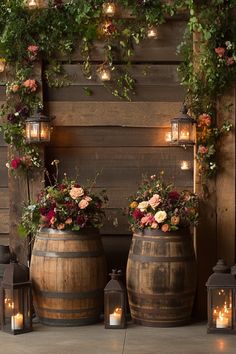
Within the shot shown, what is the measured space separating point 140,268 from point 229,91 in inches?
66.2

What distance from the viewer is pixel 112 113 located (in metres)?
5.98

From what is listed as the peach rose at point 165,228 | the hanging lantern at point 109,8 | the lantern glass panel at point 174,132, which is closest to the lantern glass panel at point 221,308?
the peach rose at point 165,228

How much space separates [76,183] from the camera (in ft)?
19.5

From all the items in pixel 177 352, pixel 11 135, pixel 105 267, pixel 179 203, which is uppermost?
pixel 11 135

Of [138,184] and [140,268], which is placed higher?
[138,184]

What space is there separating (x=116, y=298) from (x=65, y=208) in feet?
2.66

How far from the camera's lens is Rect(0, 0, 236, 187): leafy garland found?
5781 millimetres

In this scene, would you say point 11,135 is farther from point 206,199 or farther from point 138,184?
point 206,199

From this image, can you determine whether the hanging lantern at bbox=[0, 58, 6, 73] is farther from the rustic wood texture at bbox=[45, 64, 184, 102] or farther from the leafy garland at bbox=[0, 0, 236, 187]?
the rustic wood texture at bbox=[45, 64, 184, 102]

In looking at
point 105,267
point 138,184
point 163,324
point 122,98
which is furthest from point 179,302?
point 122,98

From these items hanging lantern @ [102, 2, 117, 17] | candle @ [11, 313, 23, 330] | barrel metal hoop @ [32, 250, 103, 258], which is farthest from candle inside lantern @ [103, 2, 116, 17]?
candle @ [11, 313, 23, 330]

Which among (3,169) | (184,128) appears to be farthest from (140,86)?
(3,169)

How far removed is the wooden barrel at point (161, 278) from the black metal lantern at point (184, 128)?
781mm

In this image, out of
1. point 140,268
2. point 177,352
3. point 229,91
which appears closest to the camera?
point 177,352
